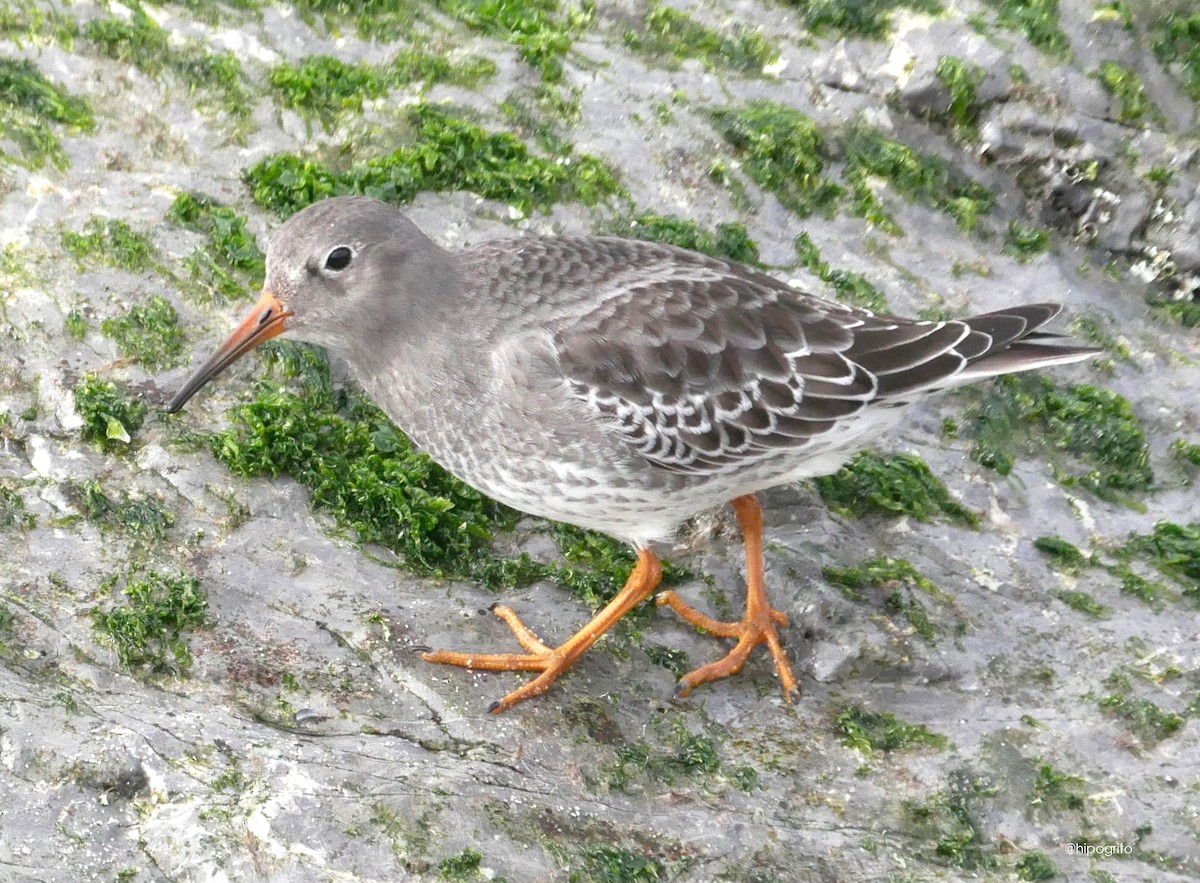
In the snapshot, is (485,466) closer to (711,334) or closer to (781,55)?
(711,334)

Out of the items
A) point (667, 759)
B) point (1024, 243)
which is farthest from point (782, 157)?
point (667, 759)

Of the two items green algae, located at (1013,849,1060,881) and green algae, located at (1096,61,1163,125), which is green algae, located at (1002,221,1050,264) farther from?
green algae, located at (1013,849,1060,881)

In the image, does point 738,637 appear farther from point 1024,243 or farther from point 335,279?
point 1024,243

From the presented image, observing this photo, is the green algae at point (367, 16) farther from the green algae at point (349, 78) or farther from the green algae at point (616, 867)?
the green algae at point (616, 867)

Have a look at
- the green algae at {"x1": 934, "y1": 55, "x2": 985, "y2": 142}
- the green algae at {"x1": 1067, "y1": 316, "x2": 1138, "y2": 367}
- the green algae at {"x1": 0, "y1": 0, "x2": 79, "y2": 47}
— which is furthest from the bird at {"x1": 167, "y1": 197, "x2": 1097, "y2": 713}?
the green algae at {"x1": 934, "y1": 55, "x2": 985, "y2": 142}

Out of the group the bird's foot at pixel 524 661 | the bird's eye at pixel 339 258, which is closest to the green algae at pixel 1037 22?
the bird's eye at pixel 339 258
